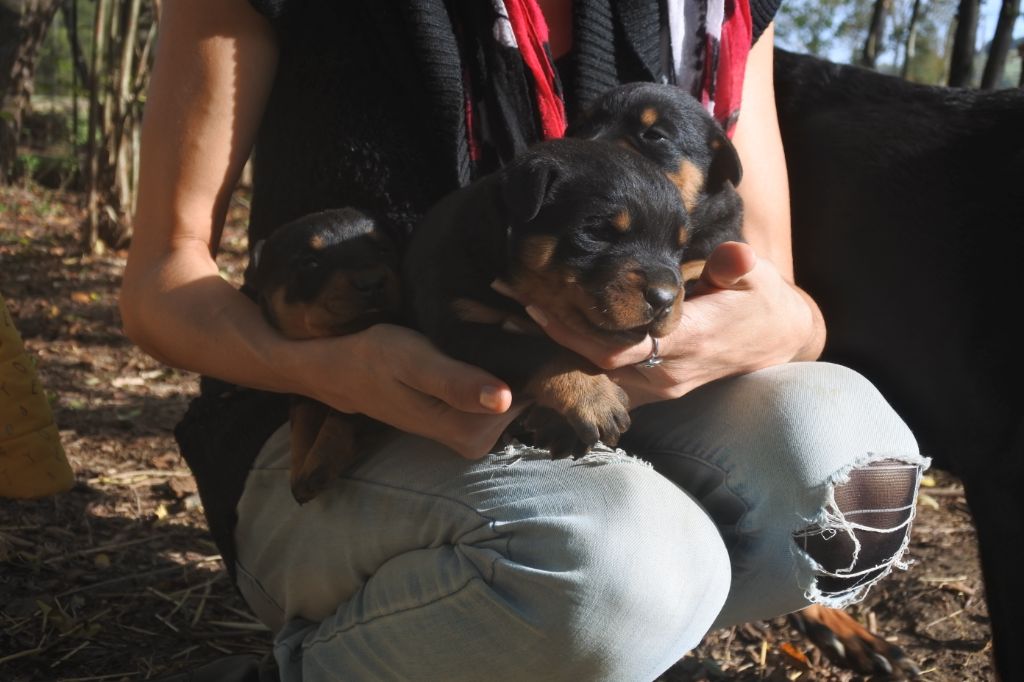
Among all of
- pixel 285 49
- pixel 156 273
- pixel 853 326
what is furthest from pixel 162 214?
pixel 853 326

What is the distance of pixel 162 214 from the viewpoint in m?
2.21

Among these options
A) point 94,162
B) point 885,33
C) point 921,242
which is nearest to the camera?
point 921,242

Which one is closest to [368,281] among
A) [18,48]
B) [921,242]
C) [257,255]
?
[257,255]

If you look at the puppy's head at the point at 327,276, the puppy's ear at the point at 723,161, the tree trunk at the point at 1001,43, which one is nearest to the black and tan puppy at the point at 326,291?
the puppy's head at the point at 327,276

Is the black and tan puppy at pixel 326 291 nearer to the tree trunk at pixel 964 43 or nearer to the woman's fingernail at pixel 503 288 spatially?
the woman's fingernail at pixel 503 288

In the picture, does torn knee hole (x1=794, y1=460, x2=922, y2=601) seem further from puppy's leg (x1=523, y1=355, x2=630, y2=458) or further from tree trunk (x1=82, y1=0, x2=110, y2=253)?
tree trunk (x1=82, y1=0, x2=110, y2=253)

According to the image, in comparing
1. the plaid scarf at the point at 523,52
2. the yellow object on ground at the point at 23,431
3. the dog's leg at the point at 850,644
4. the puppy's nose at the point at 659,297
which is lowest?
the dog's leg at the point at 850,644

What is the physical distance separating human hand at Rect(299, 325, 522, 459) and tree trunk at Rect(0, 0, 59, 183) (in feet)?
16.6

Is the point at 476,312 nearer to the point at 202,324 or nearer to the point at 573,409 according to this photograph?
the point at 573,409

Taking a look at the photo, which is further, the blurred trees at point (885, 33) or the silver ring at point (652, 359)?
the blurred trees at point (885, 33)

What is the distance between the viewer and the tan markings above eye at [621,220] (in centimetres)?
185

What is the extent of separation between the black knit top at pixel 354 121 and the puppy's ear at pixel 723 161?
29 cm

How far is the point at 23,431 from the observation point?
2.91 metres

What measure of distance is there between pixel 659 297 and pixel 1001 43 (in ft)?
9.44
